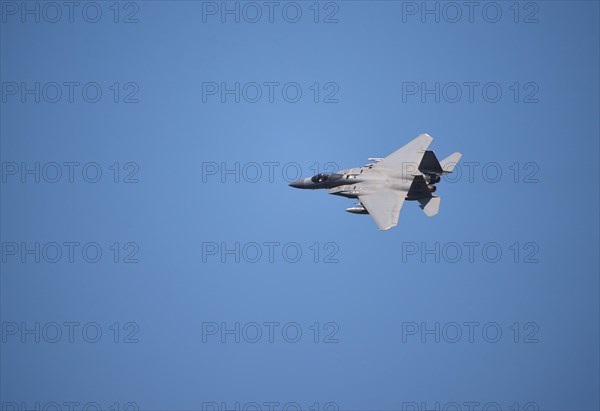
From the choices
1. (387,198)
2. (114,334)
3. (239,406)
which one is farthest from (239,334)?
(387,198)

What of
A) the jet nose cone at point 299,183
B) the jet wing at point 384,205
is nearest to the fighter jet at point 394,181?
the jet wing at point 384,205

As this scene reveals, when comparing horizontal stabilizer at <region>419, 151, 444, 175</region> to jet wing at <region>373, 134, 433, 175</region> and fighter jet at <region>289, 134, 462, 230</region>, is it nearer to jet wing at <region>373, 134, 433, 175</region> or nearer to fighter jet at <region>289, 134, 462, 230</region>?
fighter jet at <region>289, 134, 462, 230</region>

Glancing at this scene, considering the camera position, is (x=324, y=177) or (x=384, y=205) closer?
(x=384, y=205)

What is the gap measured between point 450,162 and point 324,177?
39.0ft

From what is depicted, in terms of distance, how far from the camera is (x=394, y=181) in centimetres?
7775

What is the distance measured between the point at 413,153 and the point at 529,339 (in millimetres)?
22825

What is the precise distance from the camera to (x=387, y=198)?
7706 cm

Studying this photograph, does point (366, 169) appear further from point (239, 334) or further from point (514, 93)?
point (514, 93)

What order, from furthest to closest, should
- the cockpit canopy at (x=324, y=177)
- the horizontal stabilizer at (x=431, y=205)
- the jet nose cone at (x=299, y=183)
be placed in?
the jet nose cone at (x=299, y=183)
the cockpit canopy at (x=324, y=177)
the horizontal stabilizer at (x=431, y=205)

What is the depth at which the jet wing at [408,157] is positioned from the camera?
78812 millimetres

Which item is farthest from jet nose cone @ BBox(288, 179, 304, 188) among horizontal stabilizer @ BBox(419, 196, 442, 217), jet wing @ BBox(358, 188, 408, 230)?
horizontal stabilizer @ BBox(419, 196, 442, 217)

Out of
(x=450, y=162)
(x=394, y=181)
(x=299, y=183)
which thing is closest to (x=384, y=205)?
(x=394, y=181)

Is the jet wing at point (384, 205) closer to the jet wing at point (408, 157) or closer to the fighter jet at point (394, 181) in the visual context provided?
the fighter jet at point (394, 181)

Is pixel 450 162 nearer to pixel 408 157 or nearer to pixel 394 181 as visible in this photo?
pixel 408 157
